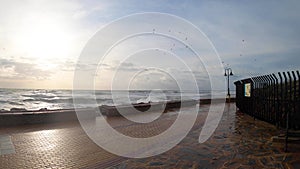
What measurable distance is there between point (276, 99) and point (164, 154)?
18.1 feet

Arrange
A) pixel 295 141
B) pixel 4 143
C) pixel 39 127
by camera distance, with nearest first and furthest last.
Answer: pixel 295 141
pixel 4 143
pixel 39 127

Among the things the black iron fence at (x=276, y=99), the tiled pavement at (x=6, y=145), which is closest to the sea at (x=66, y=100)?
the tiled pavement at (x=6, y=145)

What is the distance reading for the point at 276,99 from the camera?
9008mm

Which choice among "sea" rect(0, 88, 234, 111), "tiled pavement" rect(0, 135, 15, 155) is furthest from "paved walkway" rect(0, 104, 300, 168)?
Result: "sea" rect(0, 88, 234, 111)

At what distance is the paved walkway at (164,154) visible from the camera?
5172 mm

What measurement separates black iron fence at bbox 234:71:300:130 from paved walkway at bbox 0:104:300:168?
0.81m

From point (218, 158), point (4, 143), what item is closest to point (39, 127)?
point (4, 143)

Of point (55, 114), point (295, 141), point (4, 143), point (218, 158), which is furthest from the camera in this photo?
point (55, 114)

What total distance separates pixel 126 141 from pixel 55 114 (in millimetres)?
5592

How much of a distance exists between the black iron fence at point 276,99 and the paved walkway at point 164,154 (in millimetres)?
807

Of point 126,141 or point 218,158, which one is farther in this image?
point 126,141

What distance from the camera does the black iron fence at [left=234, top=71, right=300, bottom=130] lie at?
7.71 m

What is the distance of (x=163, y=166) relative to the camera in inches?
198

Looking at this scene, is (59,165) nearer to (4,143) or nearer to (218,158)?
(4,143)
